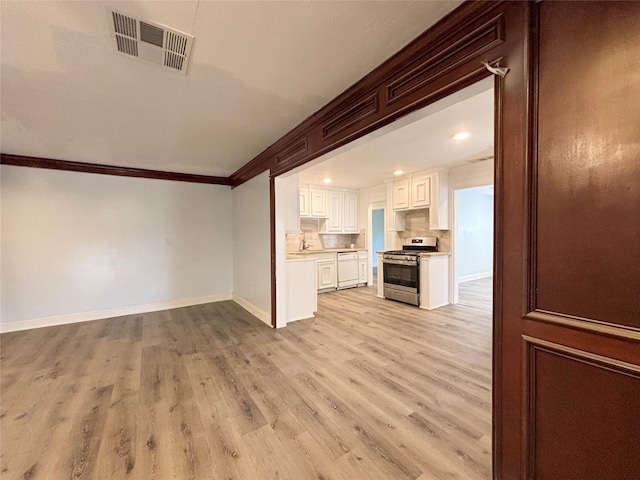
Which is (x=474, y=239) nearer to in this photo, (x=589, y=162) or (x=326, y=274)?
(x=326, y=274)

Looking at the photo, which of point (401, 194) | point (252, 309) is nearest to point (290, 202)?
point (252, 309)

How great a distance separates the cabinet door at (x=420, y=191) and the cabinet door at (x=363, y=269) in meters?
2.08

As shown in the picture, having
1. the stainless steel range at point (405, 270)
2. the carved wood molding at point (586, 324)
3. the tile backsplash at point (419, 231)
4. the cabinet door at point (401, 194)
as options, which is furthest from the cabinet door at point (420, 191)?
the carved wood molding at point (586, 324)

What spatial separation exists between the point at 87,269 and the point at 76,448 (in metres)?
3.45

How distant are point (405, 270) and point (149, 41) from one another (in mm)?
4497

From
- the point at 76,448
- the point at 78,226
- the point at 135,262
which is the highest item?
the point at 78,226

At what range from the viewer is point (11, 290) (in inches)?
143

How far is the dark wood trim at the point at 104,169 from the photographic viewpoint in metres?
3.65

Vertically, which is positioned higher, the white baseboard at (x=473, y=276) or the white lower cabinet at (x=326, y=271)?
the white lower cabinet at (x=326, y=271)

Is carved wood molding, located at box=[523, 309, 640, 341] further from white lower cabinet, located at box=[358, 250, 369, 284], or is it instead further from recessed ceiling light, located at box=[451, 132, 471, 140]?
white lower cabinet, located at box=[358, 250, 369, 284]

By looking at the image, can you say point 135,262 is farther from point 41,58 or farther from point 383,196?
point 383,196

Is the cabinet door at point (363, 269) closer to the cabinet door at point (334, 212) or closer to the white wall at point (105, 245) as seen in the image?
the cabinet door at point (334, 212)

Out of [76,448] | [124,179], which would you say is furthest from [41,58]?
[124,179]

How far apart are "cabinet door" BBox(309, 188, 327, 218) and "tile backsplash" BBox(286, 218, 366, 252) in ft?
1.42
